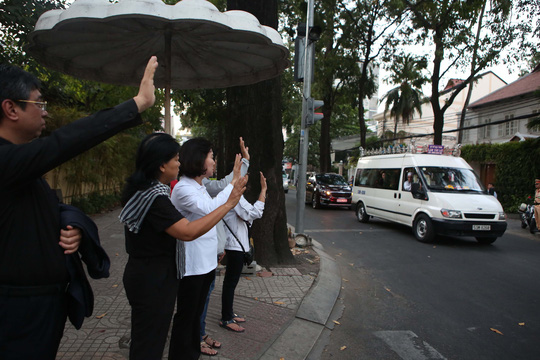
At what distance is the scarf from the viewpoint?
2045mm

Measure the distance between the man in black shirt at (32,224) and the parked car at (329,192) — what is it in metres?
15.6

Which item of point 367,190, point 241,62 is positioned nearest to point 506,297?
point 241,62

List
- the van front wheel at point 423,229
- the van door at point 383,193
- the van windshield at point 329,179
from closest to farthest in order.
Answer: the van front wheel at point 423,229
the van door at point 383,193
the van windshield at point 329,179

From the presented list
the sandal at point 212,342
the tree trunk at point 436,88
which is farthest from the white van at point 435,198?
the sandal at point 212,342

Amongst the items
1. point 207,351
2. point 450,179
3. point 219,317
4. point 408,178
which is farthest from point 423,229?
point 207,351

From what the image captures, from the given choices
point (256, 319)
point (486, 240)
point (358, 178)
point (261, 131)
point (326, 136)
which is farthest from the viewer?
point (326, 136)

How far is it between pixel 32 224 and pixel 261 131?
14.3 ft

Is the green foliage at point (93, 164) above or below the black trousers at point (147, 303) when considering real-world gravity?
above

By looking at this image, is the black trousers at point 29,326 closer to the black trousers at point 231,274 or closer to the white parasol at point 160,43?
the white parasol at point 160,43

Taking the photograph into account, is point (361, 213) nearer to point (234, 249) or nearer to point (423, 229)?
point (423, 229)

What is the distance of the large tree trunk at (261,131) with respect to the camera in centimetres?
562

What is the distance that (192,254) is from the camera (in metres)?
2.60

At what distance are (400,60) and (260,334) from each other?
18.4 metres

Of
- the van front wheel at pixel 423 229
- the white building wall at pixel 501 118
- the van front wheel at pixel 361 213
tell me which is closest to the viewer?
the van front wheel at pixel 423 229
